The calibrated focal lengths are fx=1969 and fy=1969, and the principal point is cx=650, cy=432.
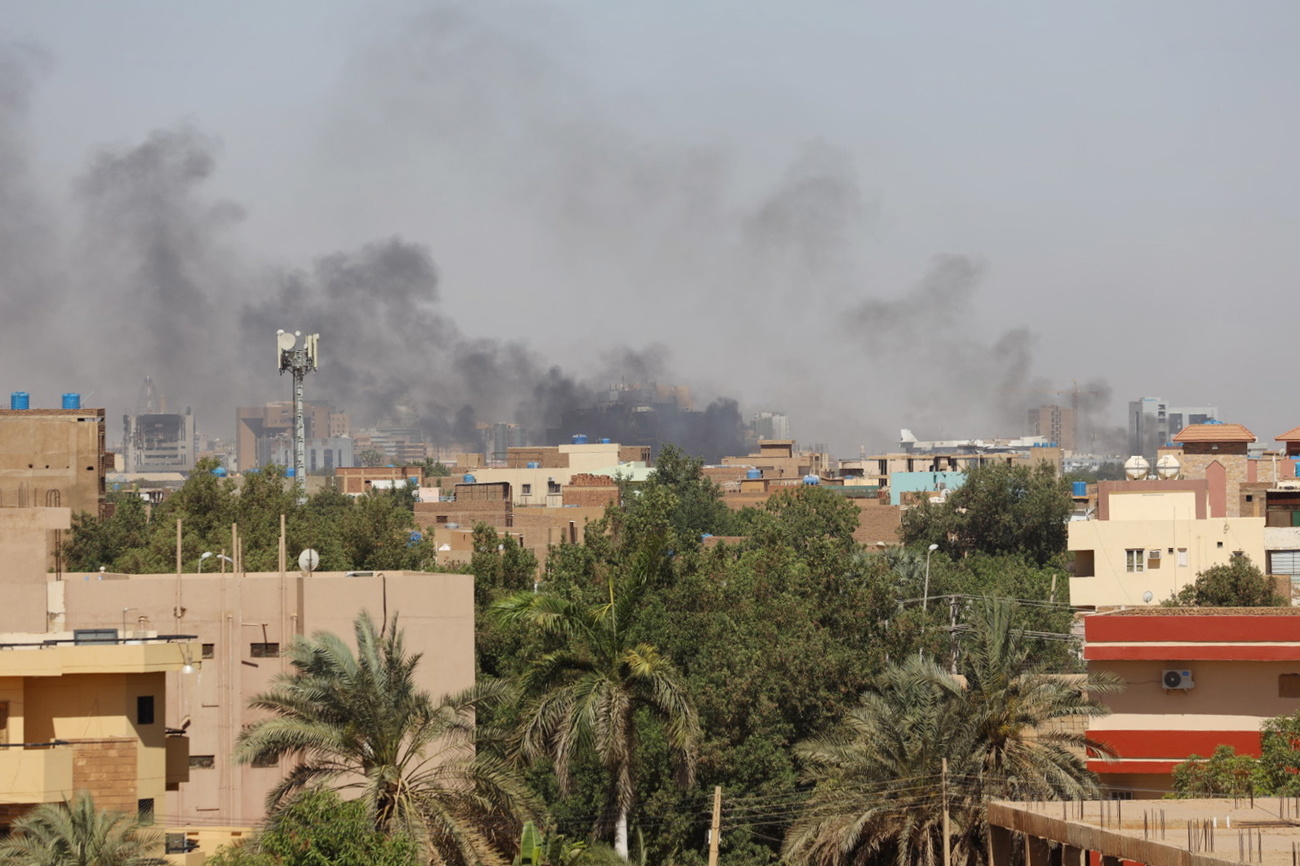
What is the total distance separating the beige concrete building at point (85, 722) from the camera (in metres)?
24.7

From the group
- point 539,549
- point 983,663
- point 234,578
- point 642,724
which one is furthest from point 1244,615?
point 539,549

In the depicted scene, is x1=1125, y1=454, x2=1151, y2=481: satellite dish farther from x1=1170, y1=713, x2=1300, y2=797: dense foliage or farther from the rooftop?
x1=1170, y1=713, x2=1300, y2=797: dense foliage

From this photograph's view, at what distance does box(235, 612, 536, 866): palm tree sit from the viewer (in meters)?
24.7

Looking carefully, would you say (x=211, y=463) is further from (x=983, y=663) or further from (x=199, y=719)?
(x=983, y=663)

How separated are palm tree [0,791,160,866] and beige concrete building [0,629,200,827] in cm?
A: 147

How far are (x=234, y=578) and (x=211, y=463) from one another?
104ft

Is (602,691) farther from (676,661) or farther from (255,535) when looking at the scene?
(255,535)

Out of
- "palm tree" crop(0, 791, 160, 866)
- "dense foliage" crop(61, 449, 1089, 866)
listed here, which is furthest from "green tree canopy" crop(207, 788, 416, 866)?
"palm tree" crop(0, 791, 160, 866)

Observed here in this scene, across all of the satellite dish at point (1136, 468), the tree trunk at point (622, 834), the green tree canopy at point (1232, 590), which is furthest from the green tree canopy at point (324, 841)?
the satellite dish at point (1136, 468)

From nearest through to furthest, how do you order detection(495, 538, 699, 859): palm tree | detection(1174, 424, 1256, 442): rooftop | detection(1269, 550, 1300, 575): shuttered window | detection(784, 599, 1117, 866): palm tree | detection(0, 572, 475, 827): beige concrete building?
detection(495, 538, 699, 859): palm tree < detection(784, 599, 1117, 866): palm tree < detection(0, 572, 475, 827): beige concrete building < detection(1269, 550, 1300, 575): shuttered window < detection(1174, 424, 1256, 442): rooftop

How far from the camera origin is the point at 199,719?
1254 inches

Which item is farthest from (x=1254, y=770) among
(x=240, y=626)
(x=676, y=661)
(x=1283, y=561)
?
(x=1283, y=561)

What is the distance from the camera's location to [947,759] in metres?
29.8

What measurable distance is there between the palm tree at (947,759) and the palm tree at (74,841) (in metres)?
10.8
